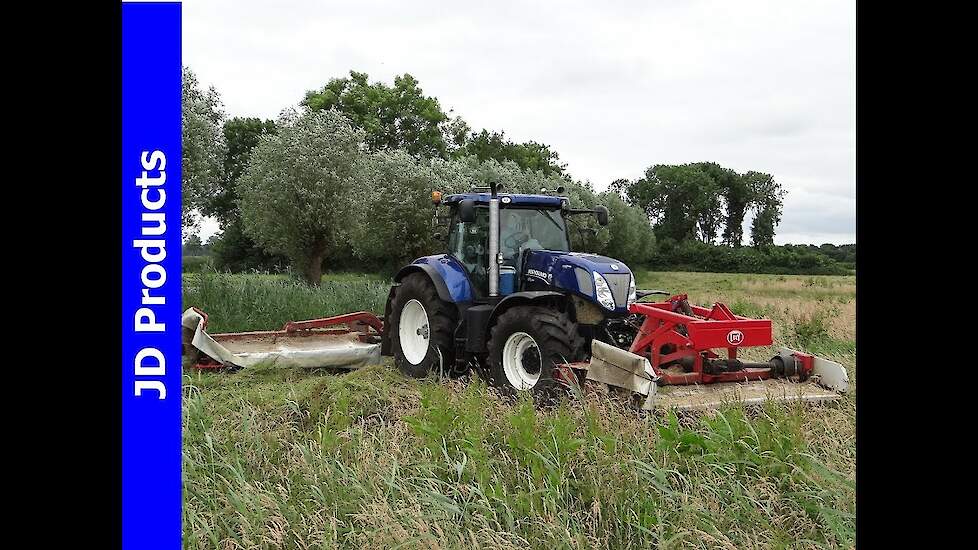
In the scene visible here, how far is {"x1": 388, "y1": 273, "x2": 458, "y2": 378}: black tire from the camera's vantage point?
7621mm

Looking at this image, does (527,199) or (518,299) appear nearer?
(518,299)

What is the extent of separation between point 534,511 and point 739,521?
103 cm

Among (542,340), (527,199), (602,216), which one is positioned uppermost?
(527,199)

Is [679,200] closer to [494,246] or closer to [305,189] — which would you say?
[305,189]

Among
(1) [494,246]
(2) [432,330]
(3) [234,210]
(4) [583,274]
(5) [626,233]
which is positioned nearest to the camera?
(4) [583,274]

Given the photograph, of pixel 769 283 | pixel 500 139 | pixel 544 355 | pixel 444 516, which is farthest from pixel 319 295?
pixel 500 139

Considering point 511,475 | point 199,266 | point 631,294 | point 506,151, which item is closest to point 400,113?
point 506,151

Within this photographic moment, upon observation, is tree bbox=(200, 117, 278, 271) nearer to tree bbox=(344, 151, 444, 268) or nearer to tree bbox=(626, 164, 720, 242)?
tree bbox=(344, 151, 444, 268)

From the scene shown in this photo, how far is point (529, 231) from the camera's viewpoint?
24.8 feet

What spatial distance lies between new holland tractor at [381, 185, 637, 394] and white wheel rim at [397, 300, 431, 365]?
0.01 meters

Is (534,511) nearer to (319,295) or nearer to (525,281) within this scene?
(525,281)

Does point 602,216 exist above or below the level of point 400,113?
below

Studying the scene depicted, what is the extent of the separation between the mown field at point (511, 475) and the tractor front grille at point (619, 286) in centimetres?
157

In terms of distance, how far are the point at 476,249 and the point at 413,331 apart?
1.34m
